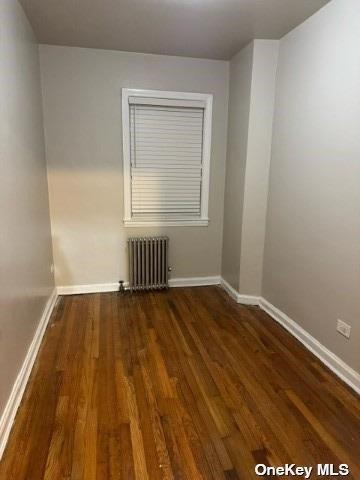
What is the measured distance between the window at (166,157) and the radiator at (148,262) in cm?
25

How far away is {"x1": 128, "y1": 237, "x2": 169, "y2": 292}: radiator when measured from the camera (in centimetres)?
359

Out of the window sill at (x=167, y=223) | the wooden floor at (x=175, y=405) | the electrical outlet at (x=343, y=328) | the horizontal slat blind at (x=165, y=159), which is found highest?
the horizontal slat blind at (x=165, y=159)

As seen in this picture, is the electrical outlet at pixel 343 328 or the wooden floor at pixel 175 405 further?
the electrical outlet at pixel 343 328

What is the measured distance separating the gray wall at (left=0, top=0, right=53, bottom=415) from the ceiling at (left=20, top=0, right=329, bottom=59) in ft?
0.91

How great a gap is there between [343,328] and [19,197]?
8.22 ft

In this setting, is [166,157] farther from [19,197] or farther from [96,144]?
[19,197]

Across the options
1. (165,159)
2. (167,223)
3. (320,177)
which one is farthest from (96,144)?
(320,177)

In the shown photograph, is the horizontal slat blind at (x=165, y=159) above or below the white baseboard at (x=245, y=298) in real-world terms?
above

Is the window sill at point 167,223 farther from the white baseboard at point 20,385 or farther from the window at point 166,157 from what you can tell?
the white baseboard at point 20,385

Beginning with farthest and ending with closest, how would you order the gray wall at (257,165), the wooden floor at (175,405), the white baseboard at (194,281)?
1. the white baseboard at (194,281)
2. the gray wall at (257,165)
3. the wooden floor at (175,405)

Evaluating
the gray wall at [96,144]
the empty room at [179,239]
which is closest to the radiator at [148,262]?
the empty room at [179,239]

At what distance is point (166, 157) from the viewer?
3605mm

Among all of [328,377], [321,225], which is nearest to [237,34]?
[321,225]

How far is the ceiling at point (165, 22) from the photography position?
91.7 inches
